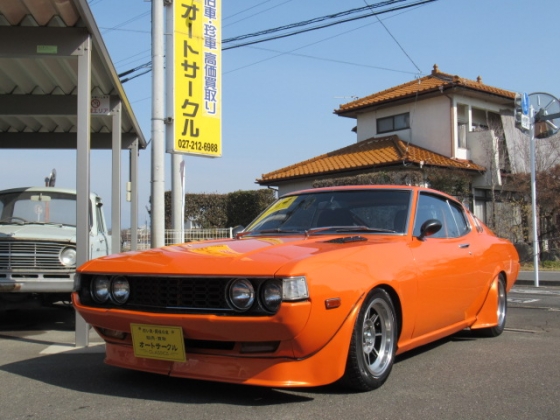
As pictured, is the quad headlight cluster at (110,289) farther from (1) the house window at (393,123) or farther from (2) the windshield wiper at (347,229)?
(1) the house window at (393,123)

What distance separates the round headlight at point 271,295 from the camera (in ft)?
10.8

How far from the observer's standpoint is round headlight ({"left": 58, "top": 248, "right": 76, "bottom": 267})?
22.7 ft

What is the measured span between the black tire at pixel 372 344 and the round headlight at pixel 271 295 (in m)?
0.58

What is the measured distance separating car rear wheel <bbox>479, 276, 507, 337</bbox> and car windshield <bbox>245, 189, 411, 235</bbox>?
1836mm

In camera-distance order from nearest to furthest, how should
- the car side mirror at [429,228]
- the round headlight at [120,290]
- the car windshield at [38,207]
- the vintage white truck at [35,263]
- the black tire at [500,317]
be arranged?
the round headlight at [120,290], the car side mirror at [429,228], the black tire at [500,317], the vintage white truck at [35,263], the car windshield at [38,207]

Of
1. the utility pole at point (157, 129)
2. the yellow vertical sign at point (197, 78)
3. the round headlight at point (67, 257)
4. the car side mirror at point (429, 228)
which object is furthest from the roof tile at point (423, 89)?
the car side mirror at point (429, 228)

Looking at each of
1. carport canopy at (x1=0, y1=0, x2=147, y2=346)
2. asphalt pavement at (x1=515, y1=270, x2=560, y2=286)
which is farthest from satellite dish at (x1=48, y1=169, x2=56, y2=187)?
asphalt pavement at (x1=515, y1=270, x2=560, y2=286)

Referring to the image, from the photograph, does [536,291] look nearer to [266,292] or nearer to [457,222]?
[457,222]

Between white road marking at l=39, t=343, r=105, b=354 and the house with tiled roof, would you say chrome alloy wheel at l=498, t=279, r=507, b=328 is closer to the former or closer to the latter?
white road marking at l=39, t=343, r=105, b=354

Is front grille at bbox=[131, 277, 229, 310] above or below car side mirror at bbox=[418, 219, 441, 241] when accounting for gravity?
below

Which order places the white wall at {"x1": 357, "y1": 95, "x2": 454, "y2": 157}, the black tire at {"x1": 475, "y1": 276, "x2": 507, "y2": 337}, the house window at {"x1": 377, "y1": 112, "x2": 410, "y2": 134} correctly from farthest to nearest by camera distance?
1. the house window at {"x1": 377, "y1": 112, "x2": 410, "y2": 134}
2. the white wall at {"x1": 357, "y1": 95, "x2": 454, "y2": 157}
3. the black tire at {"x1": 475, "y1": 276, "x2": 507, "y2": 337}

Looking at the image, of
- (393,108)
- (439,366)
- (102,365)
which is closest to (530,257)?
(393,108)

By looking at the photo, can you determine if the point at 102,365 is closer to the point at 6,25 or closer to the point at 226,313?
the point at 226,313

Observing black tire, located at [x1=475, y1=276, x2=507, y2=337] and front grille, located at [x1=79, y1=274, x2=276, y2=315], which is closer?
front grille, located at [x1=79, y1=274, x2=276, y2=315]
